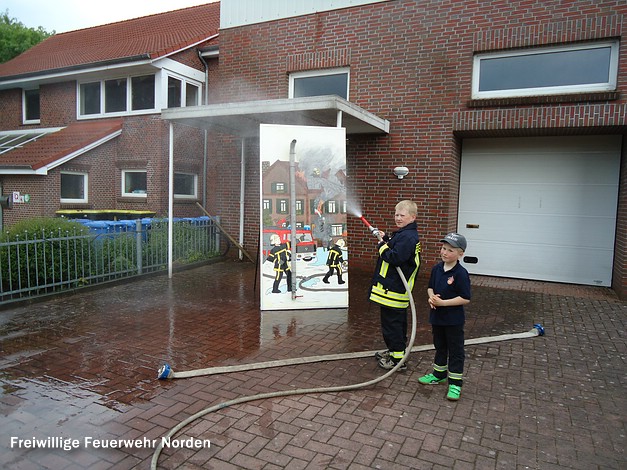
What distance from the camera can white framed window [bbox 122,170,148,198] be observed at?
1484 cm

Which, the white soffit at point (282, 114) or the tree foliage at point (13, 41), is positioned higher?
the tree foliage at point (13, 41)

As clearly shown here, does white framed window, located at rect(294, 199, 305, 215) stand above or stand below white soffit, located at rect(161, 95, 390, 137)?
below

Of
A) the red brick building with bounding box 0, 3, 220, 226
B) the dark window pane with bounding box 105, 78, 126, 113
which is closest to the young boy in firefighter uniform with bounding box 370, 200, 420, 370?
the red brick building with bounding box 0, 3, 220, 226

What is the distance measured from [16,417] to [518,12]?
9.06 m

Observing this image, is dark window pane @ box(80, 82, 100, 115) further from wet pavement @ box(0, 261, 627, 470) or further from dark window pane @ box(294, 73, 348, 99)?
wet pavement @ box(0, 261, 627, 470)

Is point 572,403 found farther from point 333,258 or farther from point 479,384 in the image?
point 333,258

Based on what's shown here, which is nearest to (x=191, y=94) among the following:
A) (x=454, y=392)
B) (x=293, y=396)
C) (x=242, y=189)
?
(x=242, y=189)

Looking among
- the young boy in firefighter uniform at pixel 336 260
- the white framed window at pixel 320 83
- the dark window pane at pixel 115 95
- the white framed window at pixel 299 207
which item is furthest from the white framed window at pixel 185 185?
the young boy in firefighter uniform at pixel 336 260

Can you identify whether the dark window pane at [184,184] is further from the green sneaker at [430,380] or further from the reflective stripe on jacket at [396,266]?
the green sneaker at [430,380]

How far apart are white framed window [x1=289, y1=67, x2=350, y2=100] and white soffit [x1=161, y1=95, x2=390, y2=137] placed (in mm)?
1144

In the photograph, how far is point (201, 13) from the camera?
58.5ft

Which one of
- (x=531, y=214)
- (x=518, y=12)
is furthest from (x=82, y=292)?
(x=518, y=12)

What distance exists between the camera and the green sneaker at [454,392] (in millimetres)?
3857

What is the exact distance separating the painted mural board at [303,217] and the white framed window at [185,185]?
8.61 meters
